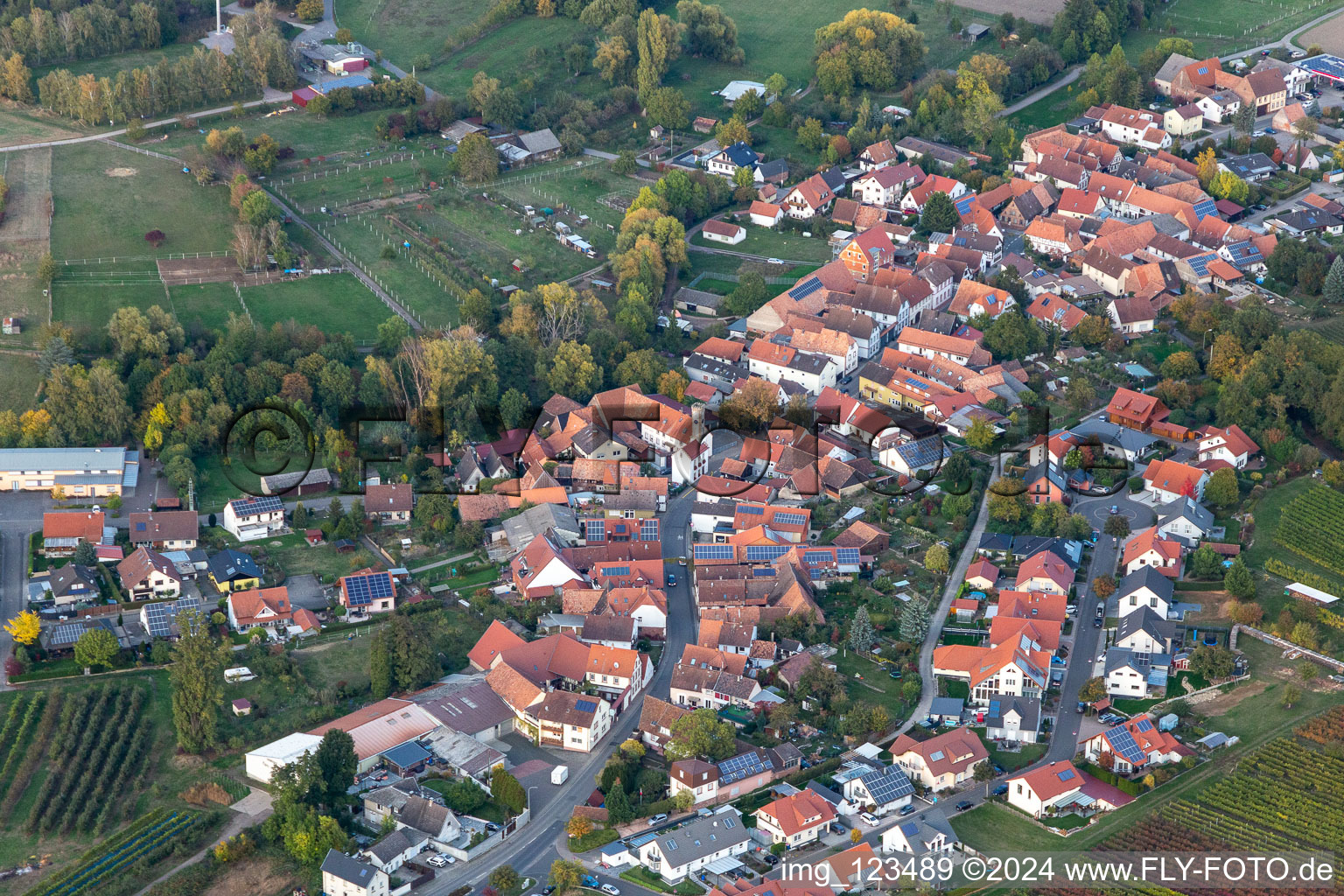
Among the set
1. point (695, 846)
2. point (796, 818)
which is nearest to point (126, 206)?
point (695, 846)

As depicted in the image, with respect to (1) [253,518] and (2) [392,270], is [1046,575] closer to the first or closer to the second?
(1) [253,518]

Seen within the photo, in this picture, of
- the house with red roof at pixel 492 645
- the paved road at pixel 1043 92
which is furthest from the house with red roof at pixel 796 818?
the paved road at pixel 1043 92

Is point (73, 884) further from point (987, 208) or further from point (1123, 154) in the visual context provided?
point (1123, 154)

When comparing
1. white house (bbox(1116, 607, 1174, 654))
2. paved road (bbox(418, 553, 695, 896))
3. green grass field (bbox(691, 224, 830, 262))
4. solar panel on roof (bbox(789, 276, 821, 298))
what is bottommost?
paved road (bbox(418, 553, 695, 896))

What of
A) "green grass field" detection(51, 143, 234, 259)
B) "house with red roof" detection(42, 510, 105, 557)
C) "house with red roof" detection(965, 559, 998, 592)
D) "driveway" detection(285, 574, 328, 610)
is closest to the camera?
"driveway" detection(285, 574, 328, 610)

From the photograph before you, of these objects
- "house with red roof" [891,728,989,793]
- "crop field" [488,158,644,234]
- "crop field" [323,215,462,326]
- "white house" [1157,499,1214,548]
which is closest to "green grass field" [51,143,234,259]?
"crop field" [323,215,462,326]

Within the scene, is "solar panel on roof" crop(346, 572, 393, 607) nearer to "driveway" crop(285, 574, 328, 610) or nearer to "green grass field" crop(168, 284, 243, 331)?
"driveway" crop(285, 574, 328, 610)

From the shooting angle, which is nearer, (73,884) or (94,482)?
(73,884)

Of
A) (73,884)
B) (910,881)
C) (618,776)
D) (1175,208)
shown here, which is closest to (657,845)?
(618,776)
